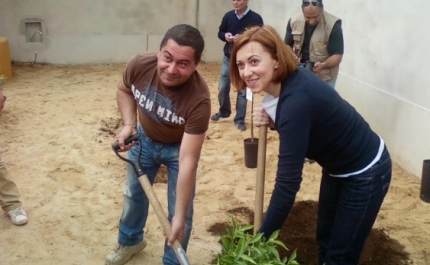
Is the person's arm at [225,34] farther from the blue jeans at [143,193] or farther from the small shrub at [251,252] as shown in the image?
the small shrub at [251,252]

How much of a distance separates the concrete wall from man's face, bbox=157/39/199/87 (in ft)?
11.0

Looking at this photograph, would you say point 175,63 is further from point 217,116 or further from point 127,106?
point 217,116

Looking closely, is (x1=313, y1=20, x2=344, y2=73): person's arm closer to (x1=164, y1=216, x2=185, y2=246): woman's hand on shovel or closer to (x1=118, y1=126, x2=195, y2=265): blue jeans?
(x1=118, y1=126, x2=195, y2=265): blue jeans

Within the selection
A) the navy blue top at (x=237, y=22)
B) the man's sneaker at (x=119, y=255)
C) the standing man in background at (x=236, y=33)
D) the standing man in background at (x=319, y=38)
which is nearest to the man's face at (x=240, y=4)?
the standing man in background at (x=236, y=33)

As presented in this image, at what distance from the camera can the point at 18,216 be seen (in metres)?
4.21

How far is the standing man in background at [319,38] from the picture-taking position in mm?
5355

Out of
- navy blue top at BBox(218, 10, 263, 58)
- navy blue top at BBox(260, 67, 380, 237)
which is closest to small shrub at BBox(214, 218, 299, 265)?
navy blue top at BBox(260, 67, 380, 237)

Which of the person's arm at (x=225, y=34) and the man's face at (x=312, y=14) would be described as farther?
the person's arm at (x=225, y=34)

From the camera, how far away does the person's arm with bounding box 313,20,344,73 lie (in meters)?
5.38

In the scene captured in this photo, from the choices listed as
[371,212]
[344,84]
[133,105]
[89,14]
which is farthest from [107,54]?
[371,212]

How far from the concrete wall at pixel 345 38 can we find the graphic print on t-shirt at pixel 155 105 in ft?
10.7

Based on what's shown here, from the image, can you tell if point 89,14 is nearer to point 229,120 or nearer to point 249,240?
point 229,120

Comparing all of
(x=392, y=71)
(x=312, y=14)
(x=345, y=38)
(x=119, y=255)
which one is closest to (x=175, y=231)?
(x=119, y=255)

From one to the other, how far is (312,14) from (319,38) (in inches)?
10.4
